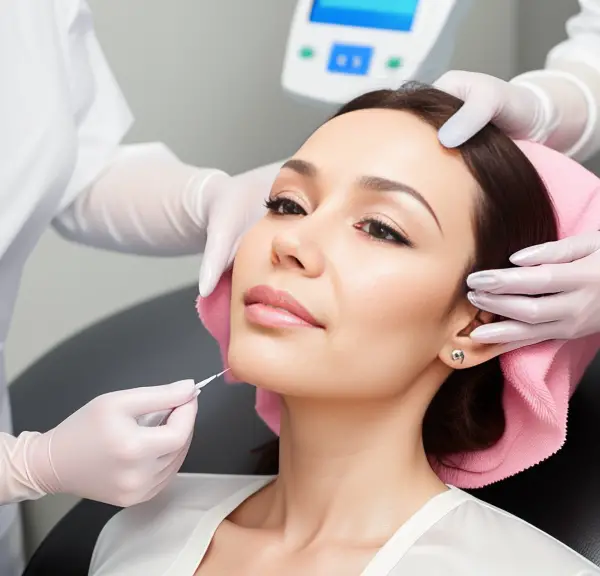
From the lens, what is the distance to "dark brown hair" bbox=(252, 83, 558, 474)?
98cm

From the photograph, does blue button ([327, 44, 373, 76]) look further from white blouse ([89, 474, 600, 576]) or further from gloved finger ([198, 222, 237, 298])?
white blouse ([89, 474, 600, 576])

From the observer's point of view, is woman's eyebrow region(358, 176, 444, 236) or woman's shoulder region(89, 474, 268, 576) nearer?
woman's eyebrow region(358, 176, 444, 236)

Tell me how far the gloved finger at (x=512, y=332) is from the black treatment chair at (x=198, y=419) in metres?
0.27

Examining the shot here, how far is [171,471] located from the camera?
3.39ft

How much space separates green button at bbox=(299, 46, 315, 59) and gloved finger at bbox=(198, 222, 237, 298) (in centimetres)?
47

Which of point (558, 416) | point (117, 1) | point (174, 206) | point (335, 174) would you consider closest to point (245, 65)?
point (117, 1)

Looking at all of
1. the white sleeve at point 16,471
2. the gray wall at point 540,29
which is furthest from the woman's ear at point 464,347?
the gray wall at point 540,29

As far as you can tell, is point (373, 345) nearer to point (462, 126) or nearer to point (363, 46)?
point (462, 126)

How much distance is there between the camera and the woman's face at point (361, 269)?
2.98 ft

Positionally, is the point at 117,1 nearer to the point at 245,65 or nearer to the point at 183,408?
the point at 245,65

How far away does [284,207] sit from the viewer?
3.41 ft

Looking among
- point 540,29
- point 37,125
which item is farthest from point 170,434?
point 540,29

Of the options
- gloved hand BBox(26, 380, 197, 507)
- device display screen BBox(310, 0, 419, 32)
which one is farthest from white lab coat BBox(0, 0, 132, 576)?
device display screen BBox(310, 0, 419, 32)

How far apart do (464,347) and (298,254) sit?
0.23 m
